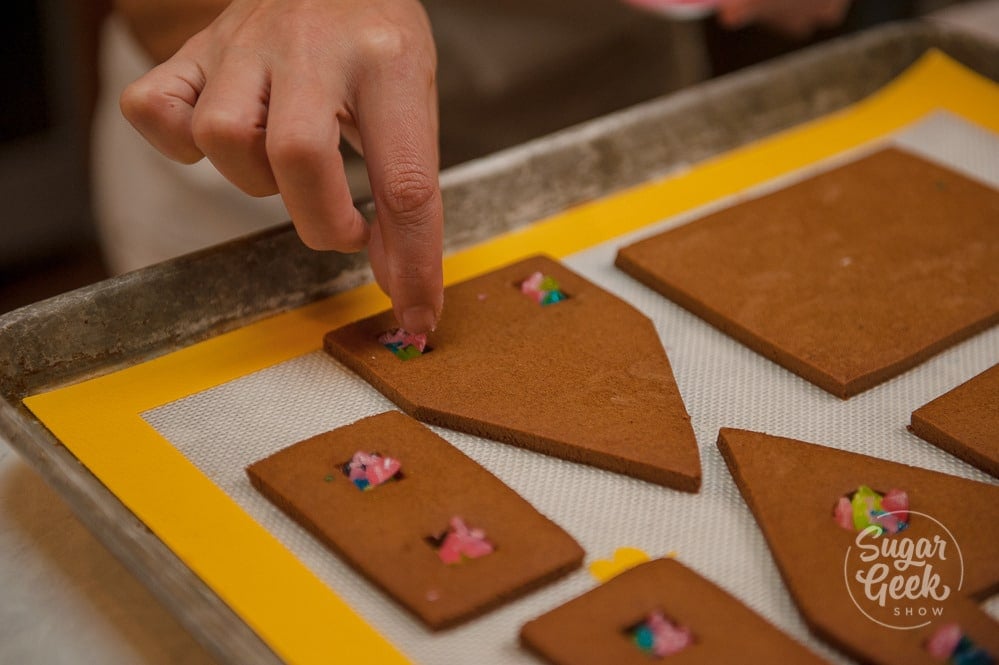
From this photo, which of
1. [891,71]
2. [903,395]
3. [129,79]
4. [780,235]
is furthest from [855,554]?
[129,79]

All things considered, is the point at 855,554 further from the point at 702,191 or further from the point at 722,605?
the point at 702,191

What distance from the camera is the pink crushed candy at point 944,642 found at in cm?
76

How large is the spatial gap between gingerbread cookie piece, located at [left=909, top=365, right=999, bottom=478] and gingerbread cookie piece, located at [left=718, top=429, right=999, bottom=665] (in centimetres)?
5

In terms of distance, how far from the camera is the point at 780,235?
127 cm

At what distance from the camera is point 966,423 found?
38.9 inches

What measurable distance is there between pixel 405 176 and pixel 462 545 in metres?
0.33

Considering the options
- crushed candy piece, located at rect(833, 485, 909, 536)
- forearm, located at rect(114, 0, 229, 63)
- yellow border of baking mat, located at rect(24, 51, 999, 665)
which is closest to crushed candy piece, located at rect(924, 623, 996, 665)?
crushed candy piece, located at rect(833, 485, 909, 536)

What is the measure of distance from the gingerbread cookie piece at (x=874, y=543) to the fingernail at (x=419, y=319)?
285 mm

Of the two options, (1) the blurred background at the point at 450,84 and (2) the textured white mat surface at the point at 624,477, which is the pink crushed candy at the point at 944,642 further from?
(1) the blurred background at the point at 450,84

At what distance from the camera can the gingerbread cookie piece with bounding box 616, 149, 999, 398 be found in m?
1.09

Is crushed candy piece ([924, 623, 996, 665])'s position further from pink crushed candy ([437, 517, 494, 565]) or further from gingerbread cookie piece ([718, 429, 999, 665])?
pink crushed candy ([437, 517, 494, 565])

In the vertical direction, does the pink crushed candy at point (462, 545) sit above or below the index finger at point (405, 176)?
below

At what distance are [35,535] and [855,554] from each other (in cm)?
67

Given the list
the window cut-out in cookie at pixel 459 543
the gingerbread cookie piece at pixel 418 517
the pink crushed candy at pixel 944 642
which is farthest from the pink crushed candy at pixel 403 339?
the pink crushed candy at pixel 944 642
